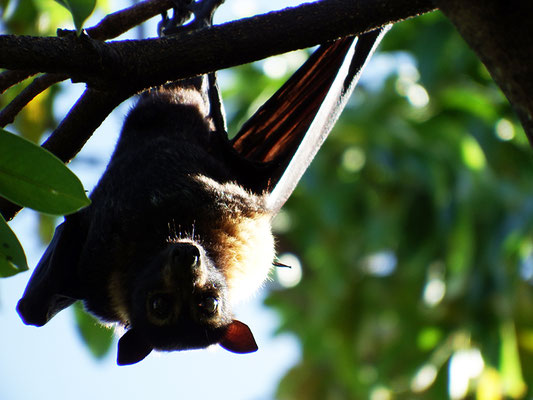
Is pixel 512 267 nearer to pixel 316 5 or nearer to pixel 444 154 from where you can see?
pixel 444 154

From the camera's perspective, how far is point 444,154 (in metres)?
9.35

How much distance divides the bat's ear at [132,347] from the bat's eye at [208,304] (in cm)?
45

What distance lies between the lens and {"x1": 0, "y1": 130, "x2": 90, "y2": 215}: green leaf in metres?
2.46

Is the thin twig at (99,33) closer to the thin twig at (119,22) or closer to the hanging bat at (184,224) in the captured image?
the thin twig at (119,22)

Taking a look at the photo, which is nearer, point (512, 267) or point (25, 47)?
point (25, 47)

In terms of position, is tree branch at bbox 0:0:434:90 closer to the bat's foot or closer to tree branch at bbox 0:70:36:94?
tree branch at bbox 0:70:36:94

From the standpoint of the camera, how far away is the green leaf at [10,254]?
8.27 feet

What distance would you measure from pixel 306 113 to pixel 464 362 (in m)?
6.49

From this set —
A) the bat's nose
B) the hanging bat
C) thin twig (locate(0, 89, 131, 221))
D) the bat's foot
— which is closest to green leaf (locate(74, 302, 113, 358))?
the hanging bat

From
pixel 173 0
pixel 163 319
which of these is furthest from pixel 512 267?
pixel 173 0

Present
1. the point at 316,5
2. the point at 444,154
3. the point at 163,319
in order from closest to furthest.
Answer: the point at 316,5
the point at 163,319
the point at 444,154

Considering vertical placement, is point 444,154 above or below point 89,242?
above

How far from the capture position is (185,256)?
4.14 metres

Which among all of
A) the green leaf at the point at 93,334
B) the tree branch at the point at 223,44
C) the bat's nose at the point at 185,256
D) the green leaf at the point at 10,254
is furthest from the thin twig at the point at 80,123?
the green leaf at the point at 93,334
